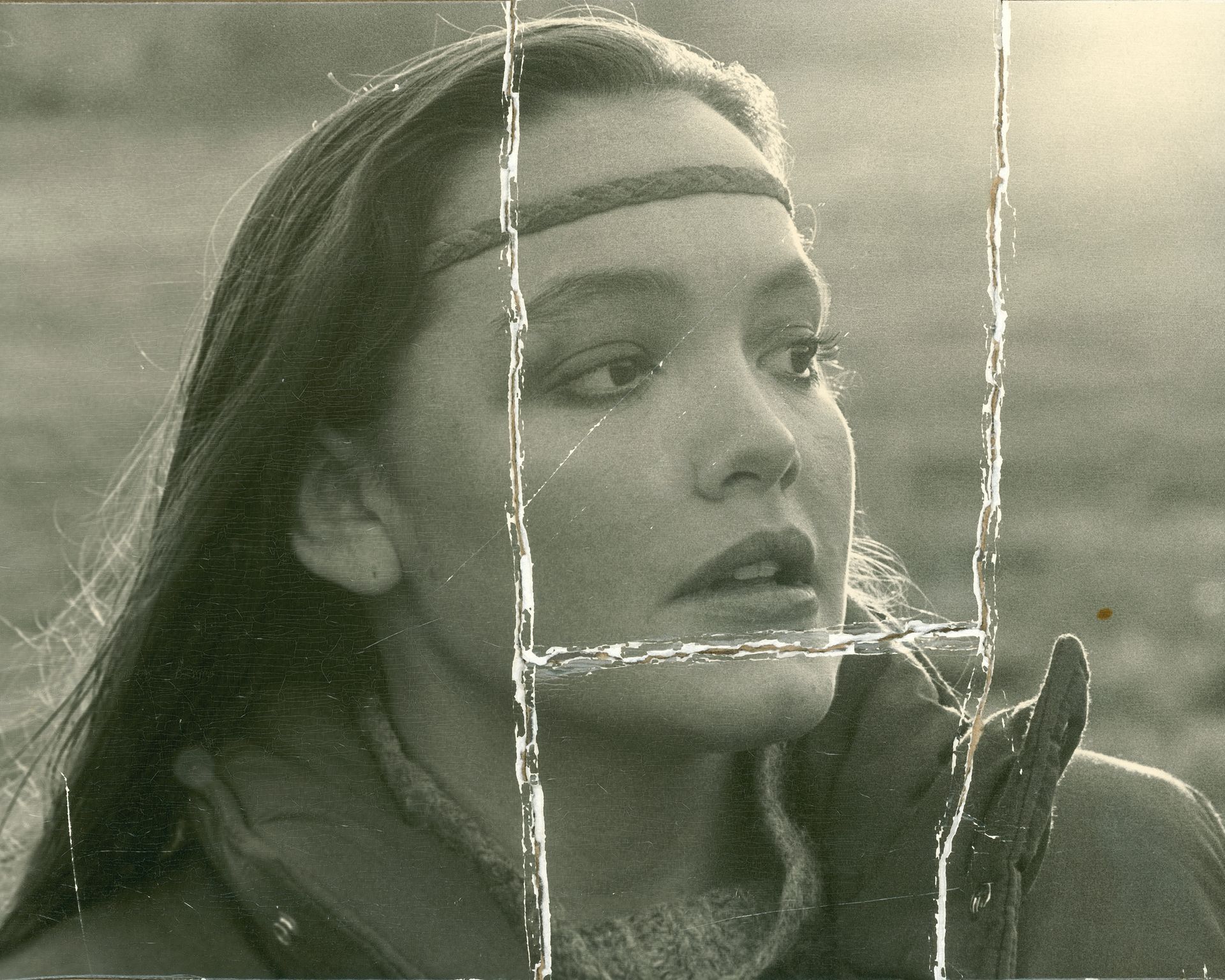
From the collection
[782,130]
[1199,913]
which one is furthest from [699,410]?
[1199,913]

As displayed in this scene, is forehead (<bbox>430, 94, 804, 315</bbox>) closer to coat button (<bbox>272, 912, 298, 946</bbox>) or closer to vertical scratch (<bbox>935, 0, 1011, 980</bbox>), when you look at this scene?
vertical scratch (<bbox>935, 0, 1011, 980</bbox>)

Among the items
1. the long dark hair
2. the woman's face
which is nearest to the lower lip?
the woman's face

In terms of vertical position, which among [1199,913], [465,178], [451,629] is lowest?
[1199,913]

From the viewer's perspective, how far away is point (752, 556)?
1.91m

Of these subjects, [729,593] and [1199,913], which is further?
[1199,913]

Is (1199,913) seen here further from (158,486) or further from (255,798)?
(158,486)

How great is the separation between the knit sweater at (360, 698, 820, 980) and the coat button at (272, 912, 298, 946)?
251mm

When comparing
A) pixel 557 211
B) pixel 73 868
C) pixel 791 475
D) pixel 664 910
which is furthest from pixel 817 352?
pixel 73 868

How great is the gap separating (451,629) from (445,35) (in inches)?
37.6

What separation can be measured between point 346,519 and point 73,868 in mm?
753

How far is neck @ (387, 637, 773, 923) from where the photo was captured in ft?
6.41

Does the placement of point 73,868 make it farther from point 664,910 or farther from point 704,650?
point 704,650

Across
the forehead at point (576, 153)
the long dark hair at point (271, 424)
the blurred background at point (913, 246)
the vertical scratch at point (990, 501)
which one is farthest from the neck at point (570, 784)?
the forehead at point (576, 153)

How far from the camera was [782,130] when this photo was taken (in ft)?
6.46
